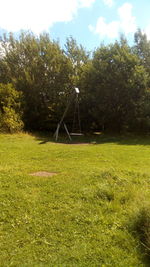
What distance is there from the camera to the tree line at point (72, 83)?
45.0 ft

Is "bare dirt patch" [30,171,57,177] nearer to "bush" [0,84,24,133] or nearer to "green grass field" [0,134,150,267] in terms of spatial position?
"green grass field" [0,134,150,267]

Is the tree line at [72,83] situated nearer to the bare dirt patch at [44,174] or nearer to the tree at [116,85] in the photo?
the tree at [116,85]

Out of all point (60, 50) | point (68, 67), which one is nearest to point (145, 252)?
point (68, 67)

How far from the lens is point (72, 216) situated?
3010 mm

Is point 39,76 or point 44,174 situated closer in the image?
point 44,174

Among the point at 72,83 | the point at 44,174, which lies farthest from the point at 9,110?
the point at 44,174

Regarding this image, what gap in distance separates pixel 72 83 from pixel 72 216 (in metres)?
14.5

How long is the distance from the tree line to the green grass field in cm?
946

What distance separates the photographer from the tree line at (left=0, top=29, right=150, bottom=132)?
539 inches

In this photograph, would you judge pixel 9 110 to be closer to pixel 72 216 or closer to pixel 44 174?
pixel 44 174

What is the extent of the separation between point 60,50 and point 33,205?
16276 mm

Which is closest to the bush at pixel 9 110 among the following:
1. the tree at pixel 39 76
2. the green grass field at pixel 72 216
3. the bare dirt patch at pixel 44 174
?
the tree at pixel 39 76

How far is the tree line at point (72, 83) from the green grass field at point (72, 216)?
9.46 m

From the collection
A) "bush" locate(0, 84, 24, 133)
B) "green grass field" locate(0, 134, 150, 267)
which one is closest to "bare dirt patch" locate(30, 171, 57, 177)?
"green grass field" locate(0, 134, 150, 267)
